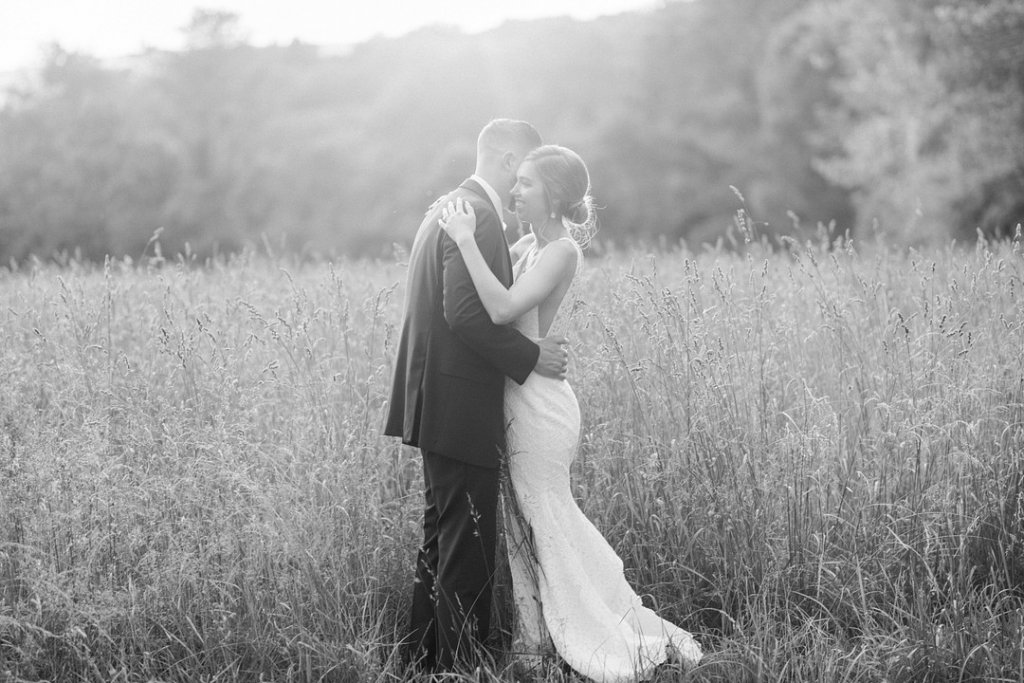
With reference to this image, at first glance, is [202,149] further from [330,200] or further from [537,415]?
[537,415]

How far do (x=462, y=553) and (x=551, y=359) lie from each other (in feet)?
2.56

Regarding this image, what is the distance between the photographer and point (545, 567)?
3.57 meters

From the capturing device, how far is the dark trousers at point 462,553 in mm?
3422

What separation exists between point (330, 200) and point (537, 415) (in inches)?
1473

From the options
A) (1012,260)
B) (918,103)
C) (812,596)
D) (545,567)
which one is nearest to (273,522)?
(545,567)

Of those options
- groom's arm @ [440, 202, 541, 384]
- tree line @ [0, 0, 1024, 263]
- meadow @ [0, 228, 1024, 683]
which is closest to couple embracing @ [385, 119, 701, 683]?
groom's arm @ [440, 202, 541, 384]

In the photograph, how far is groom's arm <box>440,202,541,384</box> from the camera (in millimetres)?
3340

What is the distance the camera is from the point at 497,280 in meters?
3.35

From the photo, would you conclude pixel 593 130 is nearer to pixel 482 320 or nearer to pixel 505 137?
pixel 505 137

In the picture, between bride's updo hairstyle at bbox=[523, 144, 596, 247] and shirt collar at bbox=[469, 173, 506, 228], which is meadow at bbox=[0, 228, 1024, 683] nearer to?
bride's updo hairstyle at bbox=[523, 144, 596, 247]

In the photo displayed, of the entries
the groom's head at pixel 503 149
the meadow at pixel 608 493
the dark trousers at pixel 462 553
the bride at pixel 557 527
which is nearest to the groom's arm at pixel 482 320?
the bride at pixel 557 527

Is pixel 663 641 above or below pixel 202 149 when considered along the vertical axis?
below

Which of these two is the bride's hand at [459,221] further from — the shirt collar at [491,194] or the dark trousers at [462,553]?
the dark trousers at [462,553]

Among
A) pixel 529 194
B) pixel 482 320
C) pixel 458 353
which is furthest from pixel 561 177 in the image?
pixel 458 353
